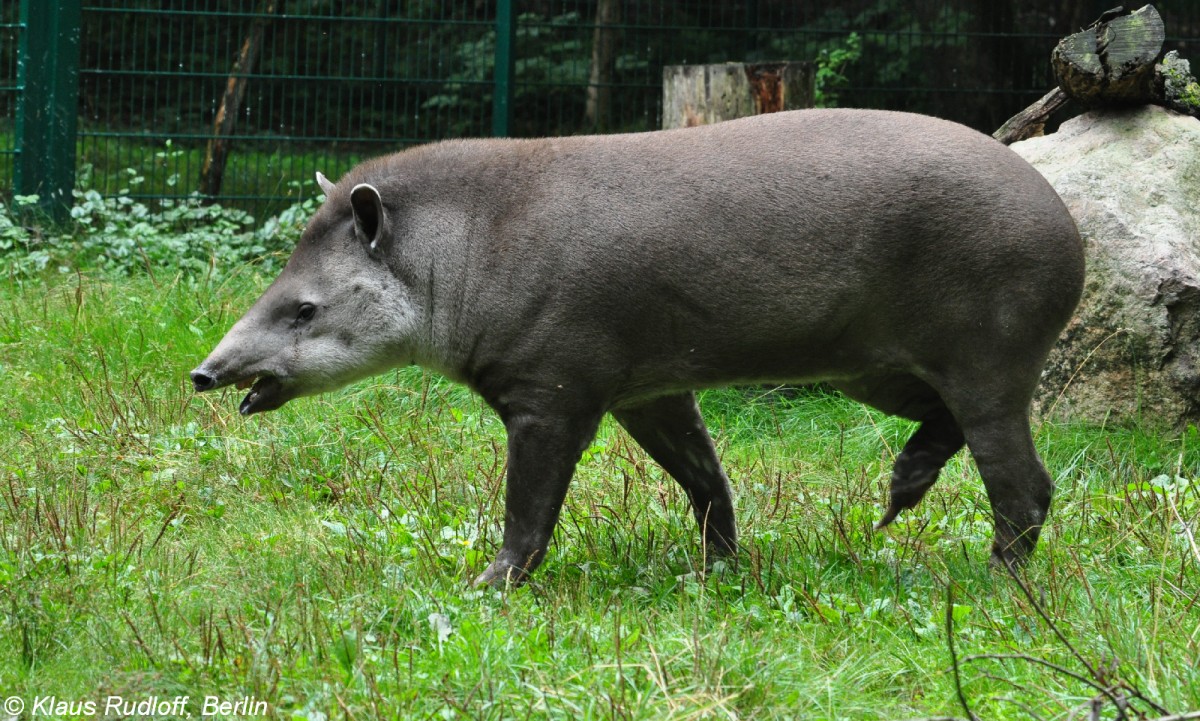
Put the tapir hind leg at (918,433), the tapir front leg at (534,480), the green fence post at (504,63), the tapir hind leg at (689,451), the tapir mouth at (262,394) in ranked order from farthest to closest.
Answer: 1. the green fence post at (504,63)
2. the tapir hind leg at (689,451)
3. the tapir hind leg at (918,433)
4. the tapir mouth at (262,394)
5. the tapir front leg at (534,480)

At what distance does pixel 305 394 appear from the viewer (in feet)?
17.2

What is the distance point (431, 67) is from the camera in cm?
1140

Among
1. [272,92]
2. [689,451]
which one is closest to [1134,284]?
[689,451]

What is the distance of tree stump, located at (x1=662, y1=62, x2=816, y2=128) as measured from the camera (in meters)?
8.19

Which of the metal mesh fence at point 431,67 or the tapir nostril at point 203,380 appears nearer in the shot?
the tapir nostril at point 203,380

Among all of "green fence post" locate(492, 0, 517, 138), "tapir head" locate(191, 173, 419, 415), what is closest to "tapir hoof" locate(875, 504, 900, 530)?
"tapir head" locate(191, 173, 419, 415)

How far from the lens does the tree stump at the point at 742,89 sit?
8.19 metres

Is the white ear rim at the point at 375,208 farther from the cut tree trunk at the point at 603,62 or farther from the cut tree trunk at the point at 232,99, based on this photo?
the cut tree trunk at the point at 603,62

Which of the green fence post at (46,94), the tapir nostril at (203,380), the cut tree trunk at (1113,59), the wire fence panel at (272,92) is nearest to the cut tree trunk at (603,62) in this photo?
the wire fence panel at (272,92)

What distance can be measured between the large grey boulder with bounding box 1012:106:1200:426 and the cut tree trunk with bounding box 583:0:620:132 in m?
4.86

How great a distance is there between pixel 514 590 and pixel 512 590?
14mm

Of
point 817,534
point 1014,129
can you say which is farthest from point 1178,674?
point 1014,129

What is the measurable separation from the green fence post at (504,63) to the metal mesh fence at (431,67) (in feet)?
0.33

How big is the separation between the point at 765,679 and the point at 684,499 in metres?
2.16
